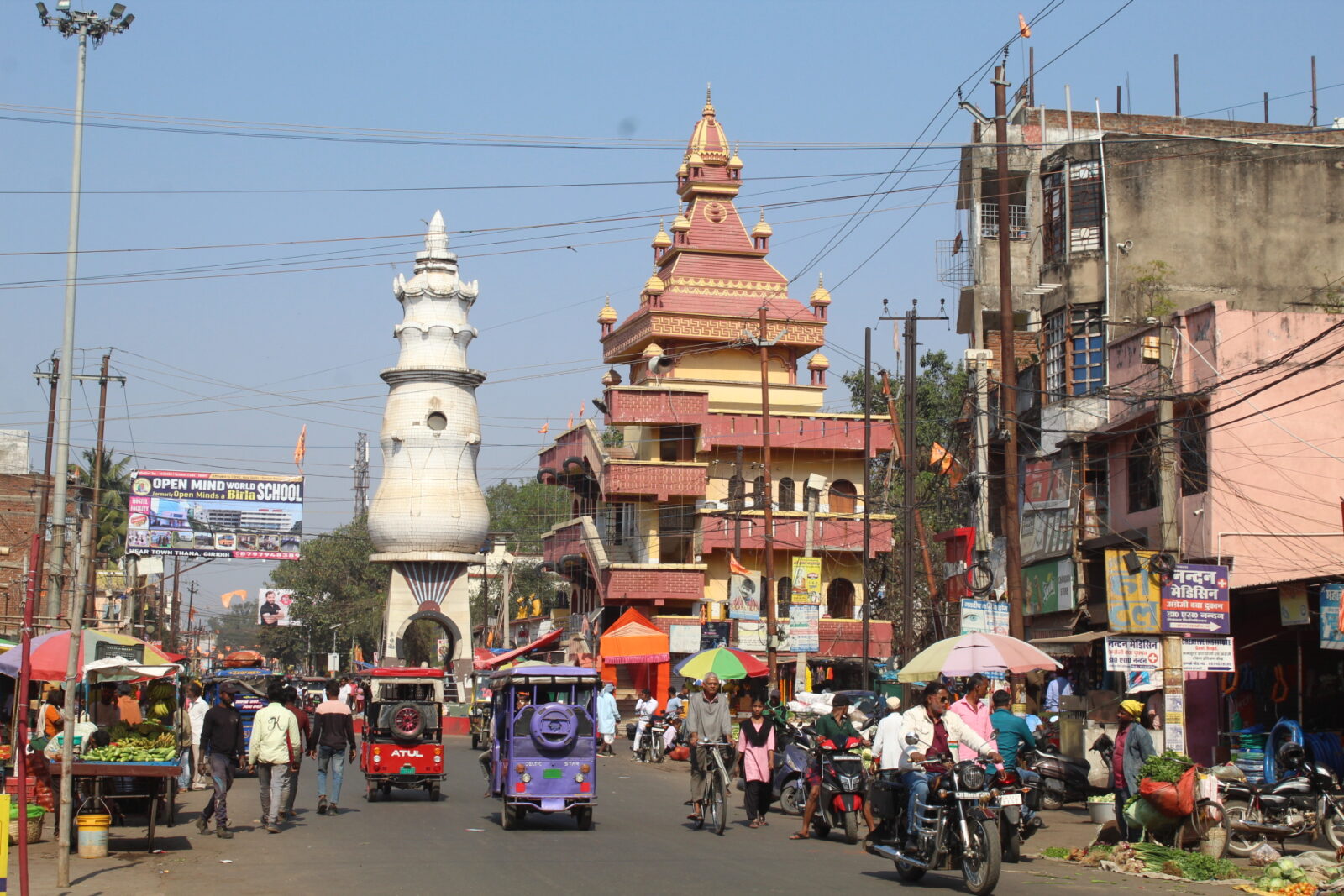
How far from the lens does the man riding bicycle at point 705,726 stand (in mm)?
17739

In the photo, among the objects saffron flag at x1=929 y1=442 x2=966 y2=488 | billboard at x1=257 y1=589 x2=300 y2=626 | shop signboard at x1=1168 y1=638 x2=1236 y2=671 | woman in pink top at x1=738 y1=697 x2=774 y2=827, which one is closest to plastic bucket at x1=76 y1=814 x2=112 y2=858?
woman in pink top at x1=738 y1=697 x2=774 y2=827

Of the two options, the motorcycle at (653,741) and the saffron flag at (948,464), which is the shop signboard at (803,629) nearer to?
the motorcycle at (653,741)

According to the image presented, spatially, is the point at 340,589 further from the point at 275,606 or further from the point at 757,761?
the point at 757,761

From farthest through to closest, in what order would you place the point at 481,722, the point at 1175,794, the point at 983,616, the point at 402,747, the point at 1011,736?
the point at 481,722
the point at 983,616
the point at 402,747
the point at 1011,736
the point at 1175,794

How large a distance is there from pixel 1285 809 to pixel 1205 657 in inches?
105

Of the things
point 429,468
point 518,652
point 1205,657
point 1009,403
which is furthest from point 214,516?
point 1205,657

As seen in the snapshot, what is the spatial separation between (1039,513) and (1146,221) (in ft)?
23.6

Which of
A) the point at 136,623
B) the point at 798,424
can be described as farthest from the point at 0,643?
the point at 136,623

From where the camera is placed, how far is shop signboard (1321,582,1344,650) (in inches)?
711

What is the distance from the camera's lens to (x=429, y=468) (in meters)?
57.8

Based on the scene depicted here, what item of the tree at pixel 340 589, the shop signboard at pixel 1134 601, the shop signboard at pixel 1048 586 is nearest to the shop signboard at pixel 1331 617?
the shop signboard at pixel 1134 601

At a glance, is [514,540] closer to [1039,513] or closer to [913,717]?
[1039,513]

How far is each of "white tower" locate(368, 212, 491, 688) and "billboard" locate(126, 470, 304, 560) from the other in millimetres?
3514

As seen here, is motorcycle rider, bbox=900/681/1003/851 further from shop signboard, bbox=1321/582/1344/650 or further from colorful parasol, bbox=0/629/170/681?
colorful parasol, bbox=0/629/170/681
